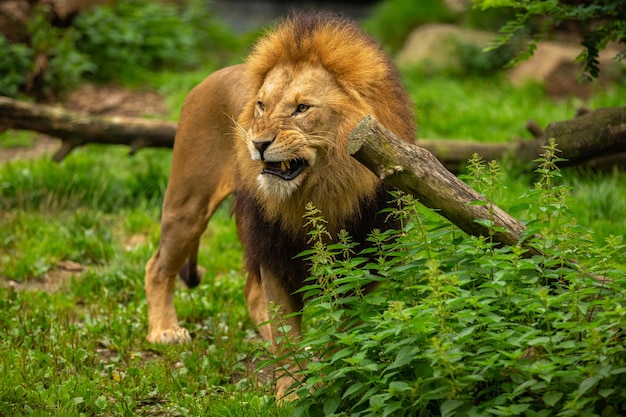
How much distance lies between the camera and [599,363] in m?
3.10

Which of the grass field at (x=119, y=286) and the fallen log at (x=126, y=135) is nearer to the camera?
the grass field at (x=119, y=286)

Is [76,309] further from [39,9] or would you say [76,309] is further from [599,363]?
[39,9]

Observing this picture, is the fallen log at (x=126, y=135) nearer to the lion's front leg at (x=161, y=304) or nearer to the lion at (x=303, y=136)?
the lion's front leg at (x=161, y=304)

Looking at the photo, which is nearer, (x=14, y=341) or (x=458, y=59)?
(x=14, y=341)

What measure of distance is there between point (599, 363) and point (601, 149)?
8.27ft

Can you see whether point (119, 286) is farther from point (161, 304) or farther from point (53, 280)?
point (161, 304)

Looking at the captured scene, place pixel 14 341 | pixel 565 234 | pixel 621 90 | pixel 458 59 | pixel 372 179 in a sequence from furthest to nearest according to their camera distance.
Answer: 1. pixel 458 59
2. pixel 621 90
3. pixel 14 341
4. pixel 372 179
5. pixel 565 234

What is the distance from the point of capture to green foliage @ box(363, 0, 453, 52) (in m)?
13.8

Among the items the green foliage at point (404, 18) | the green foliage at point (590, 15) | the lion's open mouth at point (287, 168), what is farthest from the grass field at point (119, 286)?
the green foliage at point (404, 18)

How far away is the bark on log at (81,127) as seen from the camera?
743cm

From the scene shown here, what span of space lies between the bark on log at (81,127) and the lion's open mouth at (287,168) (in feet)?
12.1

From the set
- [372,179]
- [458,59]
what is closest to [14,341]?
[372,179]

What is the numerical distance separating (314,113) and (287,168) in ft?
0.86

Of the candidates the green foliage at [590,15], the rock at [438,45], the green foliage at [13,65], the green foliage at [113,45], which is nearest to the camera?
the green foliage at [590,15]
